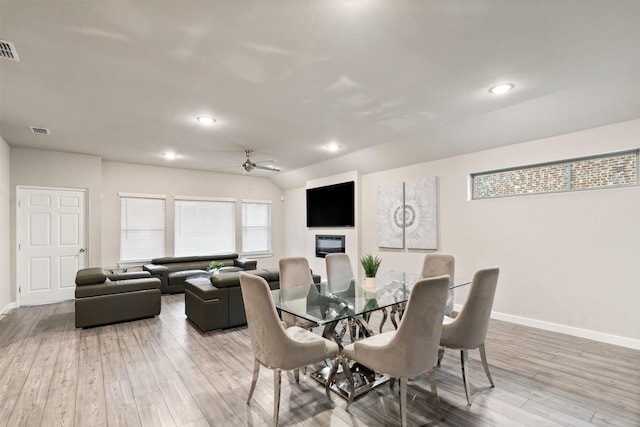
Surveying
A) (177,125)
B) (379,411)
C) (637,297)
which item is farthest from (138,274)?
(637,297)

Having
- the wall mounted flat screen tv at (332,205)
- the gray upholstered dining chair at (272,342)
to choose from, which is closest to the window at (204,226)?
the wall mounted flat screen tv at (332,205)

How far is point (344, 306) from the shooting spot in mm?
2562

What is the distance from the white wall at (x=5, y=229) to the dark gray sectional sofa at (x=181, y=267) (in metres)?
2.02

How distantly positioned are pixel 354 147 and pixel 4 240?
5.90m

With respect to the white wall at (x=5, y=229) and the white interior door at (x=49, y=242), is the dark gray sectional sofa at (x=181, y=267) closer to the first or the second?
the white interior door at (x=49, y=242)

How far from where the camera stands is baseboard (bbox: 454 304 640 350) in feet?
11.1

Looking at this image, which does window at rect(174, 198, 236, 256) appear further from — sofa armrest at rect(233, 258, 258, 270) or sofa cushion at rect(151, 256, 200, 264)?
sofa armrest at rect(233, 258, 258, 270)

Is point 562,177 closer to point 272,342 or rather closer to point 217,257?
point 272,342

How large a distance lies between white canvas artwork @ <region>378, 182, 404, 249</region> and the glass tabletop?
209 centimetres

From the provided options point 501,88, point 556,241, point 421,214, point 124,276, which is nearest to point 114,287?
point 124,276

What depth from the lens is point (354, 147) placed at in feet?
18.0

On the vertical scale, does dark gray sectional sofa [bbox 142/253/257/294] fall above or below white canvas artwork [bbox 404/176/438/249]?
below

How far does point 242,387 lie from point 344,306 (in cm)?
112

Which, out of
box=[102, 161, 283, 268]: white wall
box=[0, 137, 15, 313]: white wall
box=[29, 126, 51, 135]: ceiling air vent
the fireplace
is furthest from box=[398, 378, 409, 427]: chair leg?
box=[102, 161, 283, 268]: white wall
